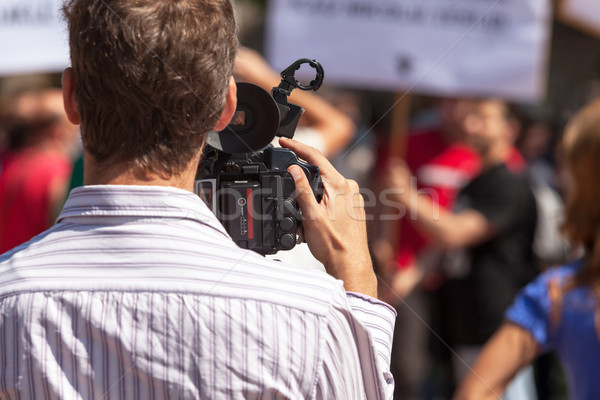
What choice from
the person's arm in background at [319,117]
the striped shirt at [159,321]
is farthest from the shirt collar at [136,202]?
the person's arm in background at [319,117]

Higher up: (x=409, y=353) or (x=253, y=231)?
(x=253, y=231)

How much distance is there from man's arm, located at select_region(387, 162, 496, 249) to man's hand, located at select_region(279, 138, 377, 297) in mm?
2255

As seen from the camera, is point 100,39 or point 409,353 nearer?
point 100,39

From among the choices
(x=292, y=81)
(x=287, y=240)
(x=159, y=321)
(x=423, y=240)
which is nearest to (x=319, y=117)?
(x=423, y=240)

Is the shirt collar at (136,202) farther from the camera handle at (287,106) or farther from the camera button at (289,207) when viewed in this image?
the camera handle at (287,106)

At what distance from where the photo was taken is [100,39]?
3.38 ft

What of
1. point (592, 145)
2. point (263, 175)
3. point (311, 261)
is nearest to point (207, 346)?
point (263, 175)

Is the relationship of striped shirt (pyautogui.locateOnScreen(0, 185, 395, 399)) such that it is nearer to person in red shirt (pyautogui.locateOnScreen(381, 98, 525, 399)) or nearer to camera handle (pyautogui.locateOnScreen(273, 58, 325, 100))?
camera handle (pyautogui.locateOnScreen(273, 58, 325, 100))

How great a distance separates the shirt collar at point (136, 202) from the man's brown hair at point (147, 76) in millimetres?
37

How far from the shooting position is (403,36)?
331 cm

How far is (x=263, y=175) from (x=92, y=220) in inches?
12.3

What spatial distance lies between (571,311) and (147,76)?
4.09 feet

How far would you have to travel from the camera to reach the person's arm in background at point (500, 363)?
1.81 m

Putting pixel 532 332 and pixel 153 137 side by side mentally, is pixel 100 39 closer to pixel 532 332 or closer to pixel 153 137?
pixel 153 137
